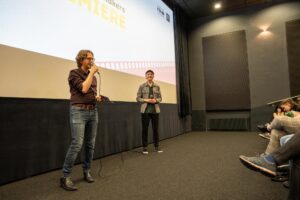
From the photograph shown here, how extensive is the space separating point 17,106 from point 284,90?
5.53 metres

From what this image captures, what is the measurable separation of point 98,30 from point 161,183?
6.88 ft

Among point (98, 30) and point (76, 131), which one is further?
point (98, 30)

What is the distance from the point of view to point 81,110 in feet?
5.83

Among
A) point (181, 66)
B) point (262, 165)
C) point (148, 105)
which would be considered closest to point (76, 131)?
point (262, 165)

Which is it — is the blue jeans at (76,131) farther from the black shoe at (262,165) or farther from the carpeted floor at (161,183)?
the black shoe at (262,165)

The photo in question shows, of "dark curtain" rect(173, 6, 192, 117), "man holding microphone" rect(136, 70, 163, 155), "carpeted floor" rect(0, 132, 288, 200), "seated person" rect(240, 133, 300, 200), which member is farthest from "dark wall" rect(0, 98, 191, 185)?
"dark curtain" rect(173, 6, 192, 117)

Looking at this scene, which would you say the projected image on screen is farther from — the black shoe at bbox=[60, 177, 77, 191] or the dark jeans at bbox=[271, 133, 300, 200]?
the dark jeans at bbox=[271, 133, 300, 200]

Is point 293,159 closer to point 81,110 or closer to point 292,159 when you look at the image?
point 292,159

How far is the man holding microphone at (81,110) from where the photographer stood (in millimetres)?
1749

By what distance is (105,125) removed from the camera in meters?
3.11

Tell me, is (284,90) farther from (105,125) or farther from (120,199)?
(120,199)

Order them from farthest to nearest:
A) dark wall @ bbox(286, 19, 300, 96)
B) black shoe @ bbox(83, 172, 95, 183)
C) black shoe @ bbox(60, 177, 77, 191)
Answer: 1. dark wall @ bbox(286, 19, 300, 96)
2. black shoe @ bbox(83, 172, 95, 183)
3. black shoe @ bbox(60, 177, 77, 191)

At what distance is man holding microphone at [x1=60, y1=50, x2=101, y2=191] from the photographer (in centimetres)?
175

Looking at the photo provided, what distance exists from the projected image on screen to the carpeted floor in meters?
1.27
